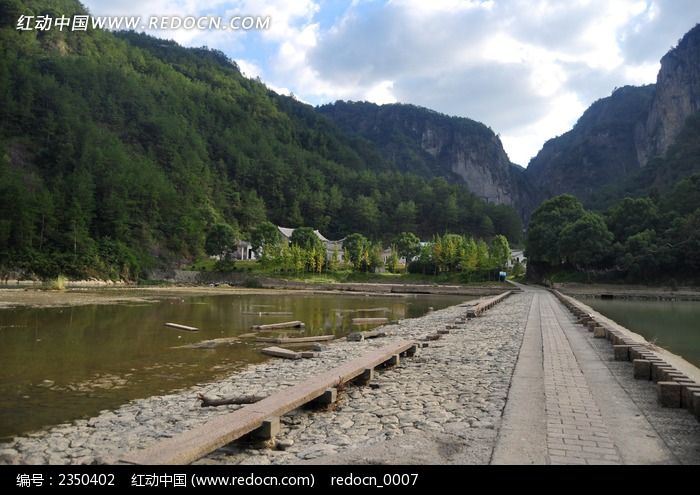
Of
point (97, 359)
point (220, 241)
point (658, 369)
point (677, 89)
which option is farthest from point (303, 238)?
point (677, 89)

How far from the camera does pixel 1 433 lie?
7758mm

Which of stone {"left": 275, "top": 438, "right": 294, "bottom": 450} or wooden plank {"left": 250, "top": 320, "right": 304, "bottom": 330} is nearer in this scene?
stone {"left": 275, "top": 438, "right": 294, "bottom": 450}

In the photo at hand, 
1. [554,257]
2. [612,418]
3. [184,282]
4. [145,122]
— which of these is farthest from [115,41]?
[612,418]

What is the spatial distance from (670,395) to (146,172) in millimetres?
111906

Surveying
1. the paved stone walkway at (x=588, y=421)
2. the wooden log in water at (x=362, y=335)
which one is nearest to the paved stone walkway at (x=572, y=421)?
the paved stone walkway at (x=588, y=421)

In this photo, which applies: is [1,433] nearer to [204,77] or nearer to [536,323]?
[536,323]

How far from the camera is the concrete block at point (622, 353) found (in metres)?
12.0

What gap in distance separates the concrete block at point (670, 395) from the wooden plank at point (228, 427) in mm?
4961

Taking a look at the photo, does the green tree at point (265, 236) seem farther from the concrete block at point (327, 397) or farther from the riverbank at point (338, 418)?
the concrete block at point (327, 397)

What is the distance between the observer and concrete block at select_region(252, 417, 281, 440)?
640 cm

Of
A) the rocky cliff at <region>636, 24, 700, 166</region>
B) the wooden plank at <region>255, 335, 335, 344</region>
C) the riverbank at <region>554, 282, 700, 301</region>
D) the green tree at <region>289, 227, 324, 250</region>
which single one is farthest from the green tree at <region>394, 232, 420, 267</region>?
the rocky cliff at <region>636, 24, 700, 166</region>

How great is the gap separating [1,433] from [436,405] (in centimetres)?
673

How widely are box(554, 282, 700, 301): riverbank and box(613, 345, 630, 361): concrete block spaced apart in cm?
5406

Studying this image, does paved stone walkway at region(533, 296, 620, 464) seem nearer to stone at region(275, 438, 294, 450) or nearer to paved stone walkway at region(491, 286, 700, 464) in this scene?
paved stone walkway at region(491, 286, 700, 464)
